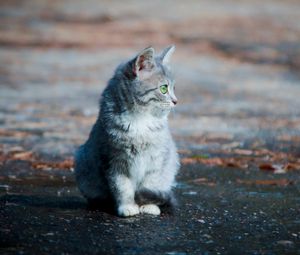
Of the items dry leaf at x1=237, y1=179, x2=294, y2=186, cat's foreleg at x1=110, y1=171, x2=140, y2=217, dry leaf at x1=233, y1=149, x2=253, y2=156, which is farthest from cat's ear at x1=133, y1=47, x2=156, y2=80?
dry leaf at x1=233, y1=149, x2=253, y2=156

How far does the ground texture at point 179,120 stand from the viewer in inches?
219

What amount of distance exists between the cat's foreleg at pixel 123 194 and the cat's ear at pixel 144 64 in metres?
0.89

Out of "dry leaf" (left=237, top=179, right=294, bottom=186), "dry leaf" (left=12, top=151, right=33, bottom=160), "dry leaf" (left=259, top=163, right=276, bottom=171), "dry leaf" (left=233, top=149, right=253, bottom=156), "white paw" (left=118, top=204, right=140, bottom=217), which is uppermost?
"dry leaf" (left=12, top=151, right=33, bottom=160)

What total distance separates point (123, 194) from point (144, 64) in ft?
3.67

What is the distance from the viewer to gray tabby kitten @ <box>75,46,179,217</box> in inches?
231

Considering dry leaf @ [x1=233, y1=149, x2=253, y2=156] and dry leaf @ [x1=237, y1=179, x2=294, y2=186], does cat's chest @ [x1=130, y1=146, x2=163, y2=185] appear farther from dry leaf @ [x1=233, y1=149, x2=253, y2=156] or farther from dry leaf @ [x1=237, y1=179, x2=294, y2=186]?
dry leaf @ [x1=233, y1=149, x2=253, y2=156]

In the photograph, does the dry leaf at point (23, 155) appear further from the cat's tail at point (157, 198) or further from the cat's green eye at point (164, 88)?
the cat's green eye at point (164, 88)

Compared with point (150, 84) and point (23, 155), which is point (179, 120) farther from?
point (150, 84)

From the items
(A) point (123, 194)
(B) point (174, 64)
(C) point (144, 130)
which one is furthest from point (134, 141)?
(B) point (174, 64)

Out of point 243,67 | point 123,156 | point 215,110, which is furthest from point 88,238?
point 243,67

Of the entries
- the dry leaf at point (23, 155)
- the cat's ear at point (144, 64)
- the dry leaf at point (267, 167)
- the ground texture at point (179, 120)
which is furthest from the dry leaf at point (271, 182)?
the dry leaf at point (23, 155)

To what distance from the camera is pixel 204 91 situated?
50.8ft

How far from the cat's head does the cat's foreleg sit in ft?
2.15

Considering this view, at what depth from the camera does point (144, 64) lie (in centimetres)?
602
